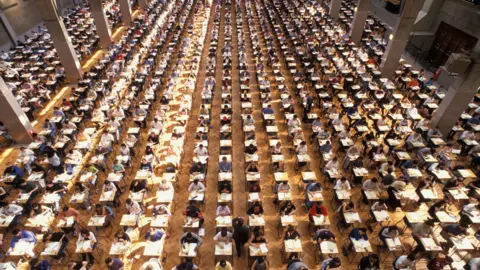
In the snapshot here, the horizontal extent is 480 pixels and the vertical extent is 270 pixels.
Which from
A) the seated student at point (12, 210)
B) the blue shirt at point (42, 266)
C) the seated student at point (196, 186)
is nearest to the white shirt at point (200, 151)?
the seated student at point (196, 186)

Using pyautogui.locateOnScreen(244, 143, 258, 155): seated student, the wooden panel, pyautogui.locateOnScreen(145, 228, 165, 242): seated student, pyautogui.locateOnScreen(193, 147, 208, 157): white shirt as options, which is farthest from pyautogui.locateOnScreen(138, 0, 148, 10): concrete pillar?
pyautogui.locateOnScreen(145, 228, 165, 242): seated student

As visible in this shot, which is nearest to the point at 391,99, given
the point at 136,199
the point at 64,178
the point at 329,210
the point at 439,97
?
the point at 439,97

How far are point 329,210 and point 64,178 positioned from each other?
9.95m

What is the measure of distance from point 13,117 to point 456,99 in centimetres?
2080

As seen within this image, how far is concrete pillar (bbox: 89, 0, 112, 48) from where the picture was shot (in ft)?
79.3

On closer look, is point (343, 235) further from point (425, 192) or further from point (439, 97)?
point (439, 97)

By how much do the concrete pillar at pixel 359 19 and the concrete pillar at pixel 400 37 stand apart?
613 centimetres

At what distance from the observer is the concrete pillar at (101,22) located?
24.2m

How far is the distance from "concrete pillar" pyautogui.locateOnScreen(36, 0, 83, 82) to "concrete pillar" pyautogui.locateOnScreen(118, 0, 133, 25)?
40.2 ft

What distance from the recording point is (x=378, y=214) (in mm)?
9727

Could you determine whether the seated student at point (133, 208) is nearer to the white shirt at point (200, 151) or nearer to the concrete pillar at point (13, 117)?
the white shirt at point (200, 151)

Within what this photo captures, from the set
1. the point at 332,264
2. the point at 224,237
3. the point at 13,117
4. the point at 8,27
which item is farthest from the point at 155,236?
the point at 8,27

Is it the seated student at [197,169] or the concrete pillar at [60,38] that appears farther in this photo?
the concrete pillar at [60,38]

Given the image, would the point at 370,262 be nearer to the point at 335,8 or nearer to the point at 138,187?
the point at 138,187
